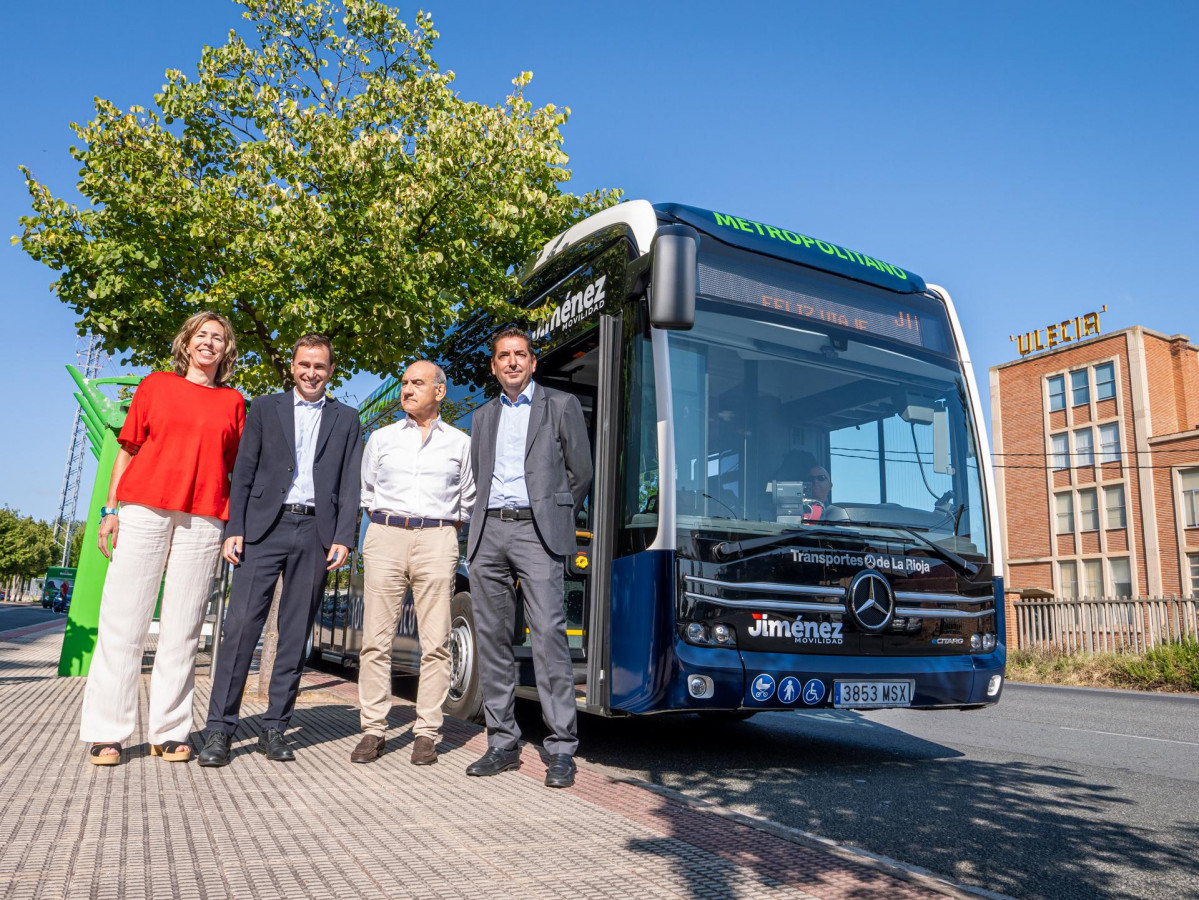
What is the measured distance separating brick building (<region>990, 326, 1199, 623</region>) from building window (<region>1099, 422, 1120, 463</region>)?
0.14ft

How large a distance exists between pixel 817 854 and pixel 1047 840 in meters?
1.39

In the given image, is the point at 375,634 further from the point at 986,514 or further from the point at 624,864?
the point at 986,514

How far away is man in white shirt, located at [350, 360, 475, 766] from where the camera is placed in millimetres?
5176

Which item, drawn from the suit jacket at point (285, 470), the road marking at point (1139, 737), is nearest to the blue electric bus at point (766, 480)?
the suit jacket at point (285, 470)

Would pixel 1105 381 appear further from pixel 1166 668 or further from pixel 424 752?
pixel 424 752

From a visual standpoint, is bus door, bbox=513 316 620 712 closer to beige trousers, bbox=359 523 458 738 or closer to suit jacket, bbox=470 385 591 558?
suit jacket, bbox=470 385 591 558

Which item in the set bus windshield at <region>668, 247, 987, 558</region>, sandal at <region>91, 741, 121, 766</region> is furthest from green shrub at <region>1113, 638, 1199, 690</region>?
sandal at <region>91, 741, 121, 766</region>

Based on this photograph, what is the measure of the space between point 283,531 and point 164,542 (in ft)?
1.88

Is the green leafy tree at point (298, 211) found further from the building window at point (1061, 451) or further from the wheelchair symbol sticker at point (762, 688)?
the building window at point (1061, 451)

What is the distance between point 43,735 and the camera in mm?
5297

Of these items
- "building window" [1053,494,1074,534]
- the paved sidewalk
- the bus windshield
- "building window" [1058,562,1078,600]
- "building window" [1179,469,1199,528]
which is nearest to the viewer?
the paved sidewalk

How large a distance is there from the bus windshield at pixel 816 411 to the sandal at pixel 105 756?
2962mm

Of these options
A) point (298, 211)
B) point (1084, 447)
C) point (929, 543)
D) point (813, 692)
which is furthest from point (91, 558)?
point (1084, 447)

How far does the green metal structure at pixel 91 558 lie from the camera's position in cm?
909
